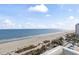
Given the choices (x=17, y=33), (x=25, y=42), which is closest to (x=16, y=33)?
(x=17, y=33)

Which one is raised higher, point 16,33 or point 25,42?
point 16,33

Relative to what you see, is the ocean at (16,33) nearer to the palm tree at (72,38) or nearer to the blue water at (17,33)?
the blue water at (17,33)

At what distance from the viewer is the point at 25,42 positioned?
5.96 feet

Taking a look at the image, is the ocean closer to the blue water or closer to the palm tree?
the blue water

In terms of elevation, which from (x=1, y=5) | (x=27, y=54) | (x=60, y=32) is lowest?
(x=27, y=54)

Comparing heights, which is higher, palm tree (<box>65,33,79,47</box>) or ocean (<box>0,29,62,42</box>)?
ocean (<box>0,29,62,42</box>)

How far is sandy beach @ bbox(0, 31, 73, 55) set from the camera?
1782mm

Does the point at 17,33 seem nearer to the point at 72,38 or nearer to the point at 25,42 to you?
the point at 25,42

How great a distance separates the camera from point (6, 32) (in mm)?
1778

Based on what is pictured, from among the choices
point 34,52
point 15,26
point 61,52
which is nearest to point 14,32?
point 15,26

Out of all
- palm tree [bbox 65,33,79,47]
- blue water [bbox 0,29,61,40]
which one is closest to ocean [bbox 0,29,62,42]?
blue water [bbox 0,29,61,40]

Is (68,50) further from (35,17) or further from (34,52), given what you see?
(35,17)

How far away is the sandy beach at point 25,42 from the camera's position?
178 cm
